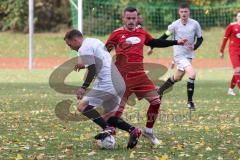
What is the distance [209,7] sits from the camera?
41.0m

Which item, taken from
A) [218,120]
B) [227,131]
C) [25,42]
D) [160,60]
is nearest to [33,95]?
[218,120]

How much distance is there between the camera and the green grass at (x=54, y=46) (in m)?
43.2

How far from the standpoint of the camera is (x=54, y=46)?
Result: 45.7m

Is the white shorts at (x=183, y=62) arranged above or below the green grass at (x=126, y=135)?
above

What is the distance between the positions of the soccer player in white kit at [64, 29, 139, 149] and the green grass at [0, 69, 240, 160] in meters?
0.29

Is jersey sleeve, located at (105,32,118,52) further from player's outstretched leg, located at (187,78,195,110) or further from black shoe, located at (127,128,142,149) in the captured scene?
player's outstretched leg, located at (187,78,195,110)

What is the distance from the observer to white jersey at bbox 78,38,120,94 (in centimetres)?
907

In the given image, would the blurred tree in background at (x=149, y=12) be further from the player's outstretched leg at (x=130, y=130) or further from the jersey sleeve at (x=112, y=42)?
the player's outstretched leg at (x=130, y=130)

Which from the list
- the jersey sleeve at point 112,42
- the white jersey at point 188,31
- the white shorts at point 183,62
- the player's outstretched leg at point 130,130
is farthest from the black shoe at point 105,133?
the white shorts at point 183,62

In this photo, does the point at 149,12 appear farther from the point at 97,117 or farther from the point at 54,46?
the point at 97,117

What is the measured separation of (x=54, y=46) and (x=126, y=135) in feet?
116

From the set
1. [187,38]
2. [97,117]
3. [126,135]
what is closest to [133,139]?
[97,117]

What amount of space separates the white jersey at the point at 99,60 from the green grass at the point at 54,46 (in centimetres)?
3220

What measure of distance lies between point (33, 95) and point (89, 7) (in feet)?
82.9
